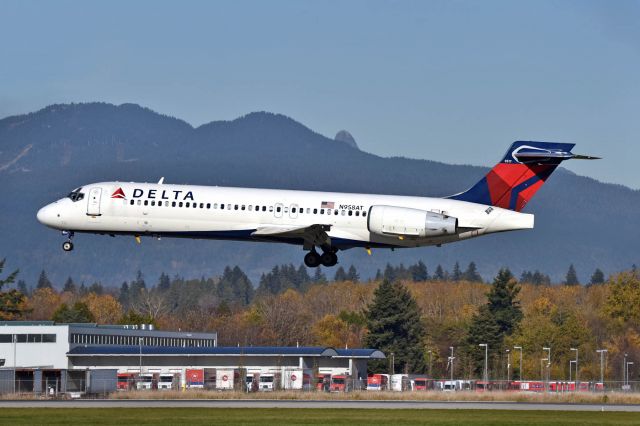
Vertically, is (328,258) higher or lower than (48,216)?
lower

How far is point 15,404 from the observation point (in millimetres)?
65062

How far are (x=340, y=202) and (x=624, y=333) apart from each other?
263ft

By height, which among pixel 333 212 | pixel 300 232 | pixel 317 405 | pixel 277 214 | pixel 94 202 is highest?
pixel 94 202

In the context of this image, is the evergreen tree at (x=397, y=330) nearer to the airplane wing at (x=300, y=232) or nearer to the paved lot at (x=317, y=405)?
the paved lot at (x=317, y=405)

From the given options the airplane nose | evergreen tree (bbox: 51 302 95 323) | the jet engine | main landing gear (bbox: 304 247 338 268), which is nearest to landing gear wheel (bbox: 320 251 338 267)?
main landing gear (bbox: 304 247 338 268)

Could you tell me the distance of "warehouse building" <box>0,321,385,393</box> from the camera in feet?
328

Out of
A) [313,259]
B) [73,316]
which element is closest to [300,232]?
[313,259]

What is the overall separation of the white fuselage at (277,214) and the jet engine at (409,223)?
58 centimetres

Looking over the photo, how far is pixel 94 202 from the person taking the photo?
72.5m

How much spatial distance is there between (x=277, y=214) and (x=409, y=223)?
277 inches

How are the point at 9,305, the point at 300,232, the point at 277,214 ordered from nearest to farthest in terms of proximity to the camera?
the point at 300,232, the point at 277,214, the point at 9,305

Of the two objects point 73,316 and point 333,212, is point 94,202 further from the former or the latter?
point 73,316

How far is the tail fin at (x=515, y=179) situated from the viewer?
7075 cm

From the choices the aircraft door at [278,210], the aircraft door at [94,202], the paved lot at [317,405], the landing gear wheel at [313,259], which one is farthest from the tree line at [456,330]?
the aircraft door at [278,210]
